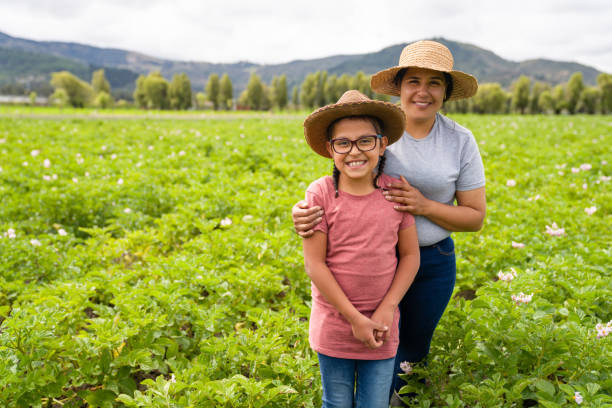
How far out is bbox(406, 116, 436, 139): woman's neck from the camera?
221 cm

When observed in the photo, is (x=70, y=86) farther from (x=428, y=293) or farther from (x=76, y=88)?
(x=428, y=293)

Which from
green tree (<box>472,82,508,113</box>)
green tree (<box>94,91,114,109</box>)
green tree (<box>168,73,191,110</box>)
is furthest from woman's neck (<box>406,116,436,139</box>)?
green tree (<box>472,82,508,113</box>)

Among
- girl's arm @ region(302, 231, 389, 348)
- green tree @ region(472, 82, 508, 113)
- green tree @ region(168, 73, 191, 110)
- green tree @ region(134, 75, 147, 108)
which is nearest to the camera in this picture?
girl's arm @ region(302, 231, 389, 348)

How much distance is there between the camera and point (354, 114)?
1940mm

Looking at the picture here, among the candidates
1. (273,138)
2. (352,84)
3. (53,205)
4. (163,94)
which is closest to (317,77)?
(352,84)

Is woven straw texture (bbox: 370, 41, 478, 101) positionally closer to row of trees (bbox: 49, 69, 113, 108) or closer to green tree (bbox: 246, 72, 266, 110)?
row of trees (bbox: 49, 69, 113, 108)

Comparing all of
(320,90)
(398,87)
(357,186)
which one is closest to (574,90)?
(320,90)

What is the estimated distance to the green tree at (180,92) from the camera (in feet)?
238

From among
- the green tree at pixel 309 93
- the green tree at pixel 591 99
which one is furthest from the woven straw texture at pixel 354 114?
the green tree at pixel 591 99

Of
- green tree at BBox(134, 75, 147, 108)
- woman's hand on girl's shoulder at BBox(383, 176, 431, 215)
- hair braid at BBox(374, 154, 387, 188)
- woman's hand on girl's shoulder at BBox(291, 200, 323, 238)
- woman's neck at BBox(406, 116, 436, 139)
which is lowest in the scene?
woman's hand on girl's shoulder at BBox(291, 200, 323, 238)

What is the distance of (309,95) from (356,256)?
8159 centimetres

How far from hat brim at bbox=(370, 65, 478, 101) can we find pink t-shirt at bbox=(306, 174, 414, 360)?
0.79 metres

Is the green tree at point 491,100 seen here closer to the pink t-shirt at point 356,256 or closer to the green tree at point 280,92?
the green tree at point 280,92

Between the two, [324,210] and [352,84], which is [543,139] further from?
[352,84]
